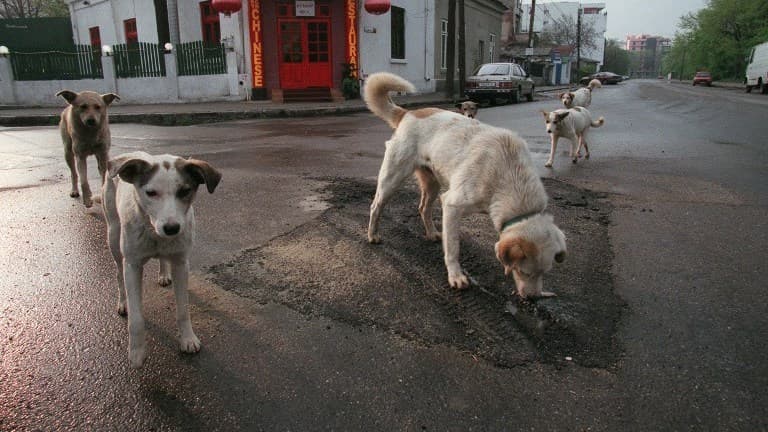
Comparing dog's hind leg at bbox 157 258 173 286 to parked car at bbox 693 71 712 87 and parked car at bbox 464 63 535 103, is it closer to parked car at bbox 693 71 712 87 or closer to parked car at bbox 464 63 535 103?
parked car at bbox 464 63 535 103

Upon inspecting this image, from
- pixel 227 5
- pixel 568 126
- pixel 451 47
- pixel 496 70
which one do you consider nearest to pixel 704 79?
pixel 496 70

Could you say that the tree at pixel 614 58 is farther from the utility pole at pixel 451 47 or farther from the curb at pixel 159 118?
the curb at pixel 159 118

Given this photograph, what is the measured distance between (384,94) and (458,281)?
6.26ft

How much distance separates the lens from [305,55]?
20.6 m

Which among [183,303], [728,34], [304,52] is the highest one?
[728,34]

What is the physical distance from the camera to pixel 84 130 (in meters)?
5.47

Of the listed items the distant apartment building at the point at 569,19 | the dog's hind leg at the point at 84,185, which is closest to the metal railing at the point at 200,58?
the dog's hind leg at the point at 84,185

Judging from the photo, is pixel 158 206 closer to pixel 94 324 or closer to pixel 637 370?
pixel 94 324

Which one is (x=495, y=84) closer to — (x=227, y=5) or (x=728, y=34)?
(x=227, y=5)

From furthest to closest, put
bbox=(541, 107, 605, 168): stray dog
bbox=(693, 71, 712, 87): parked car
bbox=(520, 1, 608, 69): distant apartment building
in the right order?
bbox=(520, 1, 608, 69): distant apartment building → bbox=(693, 71, 712, 87): parked car → bbox=(541, 107, 605, 168): stray dog

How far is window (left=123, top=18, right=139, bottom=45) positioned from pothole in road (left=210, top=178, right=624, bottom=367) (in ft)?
88.2

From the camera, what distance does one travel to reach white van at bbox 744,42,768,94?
30531 mm

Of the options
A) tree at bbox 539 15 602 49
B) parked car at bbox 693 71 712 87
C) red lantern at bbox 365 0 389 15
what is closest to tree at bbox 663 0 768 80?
parked car at bbox 693 71 712 87

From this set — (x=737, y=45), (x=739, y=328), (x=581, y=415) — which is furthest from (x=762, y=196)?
(x=737, y=45)
